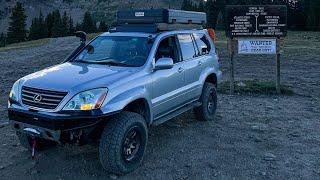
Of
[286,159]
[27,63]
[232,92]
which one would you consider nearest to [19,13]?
[27,63]

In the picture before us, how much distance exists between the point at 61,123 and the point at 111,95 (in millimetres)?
760

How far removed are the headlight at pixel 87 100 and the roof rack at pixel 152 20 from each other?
2186 millimetres

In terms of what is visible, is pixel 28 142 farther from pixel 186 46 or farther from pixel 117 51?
pixel 186 46

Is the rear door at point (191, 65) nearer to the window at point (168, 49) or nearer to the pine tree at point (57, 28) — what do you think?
the window at point (168, 49)

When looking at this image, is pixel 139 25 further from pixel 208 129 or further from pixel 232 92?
pixel 232 92

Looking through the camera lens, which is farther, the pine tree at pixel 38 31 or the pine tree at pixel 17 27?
the pine tree at pixel 38 31

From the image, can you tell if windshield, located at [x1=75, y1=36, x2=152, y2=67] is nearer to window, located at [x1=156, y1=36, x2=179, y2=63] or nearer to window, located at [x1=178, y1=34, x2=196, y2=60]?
window, located at [x1=156, y1=36, x2=179, y2=63]

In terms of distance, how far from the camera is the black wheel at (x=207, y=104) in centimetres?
892

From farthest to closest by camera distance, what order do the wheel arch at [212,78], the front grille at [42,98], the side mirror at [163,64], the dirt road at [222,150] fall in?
the wheel arch at [212,78], the side mirror at [163,64], the dirt road at [222,150], the front grille at [42,98]

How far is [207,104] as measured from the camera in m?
9.06

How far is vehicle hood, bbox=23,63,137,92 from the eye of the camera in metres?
5.86

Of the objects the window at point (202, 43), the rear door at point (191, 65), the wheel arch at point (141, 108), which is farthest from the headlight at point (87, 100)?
the window at point (202, 43)

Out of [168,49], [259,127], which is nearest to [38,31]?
[259,127]

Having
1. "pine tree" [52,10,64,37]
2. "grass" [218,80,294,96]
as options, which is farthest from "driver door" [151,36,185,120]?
"pine tree" [52,10,64,37]
